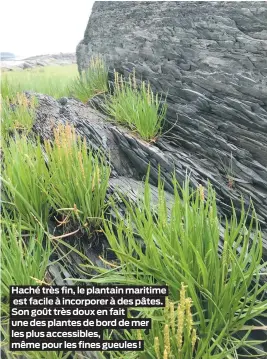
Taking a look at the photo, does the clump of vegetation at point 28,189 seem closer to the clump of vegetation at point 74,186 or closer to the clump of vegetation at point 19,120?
the clump of vegetation at point 74,186

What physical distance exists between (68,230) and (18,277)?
31.5 inches

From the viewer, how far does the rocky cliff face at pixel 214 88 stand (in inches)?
172

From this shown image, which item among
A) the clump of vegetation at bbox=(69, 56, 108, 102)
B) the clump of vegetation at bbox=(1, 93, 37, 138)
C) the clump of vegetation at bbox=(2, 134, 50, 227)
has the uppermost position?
the clump of vegetation at bbox=(69, 56, 108, 102)

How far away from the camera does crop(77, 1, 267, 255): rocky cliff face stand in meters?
4.36

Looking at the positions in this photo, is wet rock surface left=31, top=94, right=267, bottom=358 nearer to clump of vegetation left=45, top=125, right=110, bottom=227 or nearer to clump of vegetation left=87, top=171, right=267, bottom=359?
clump of vegetation left=45, top=125, right=110, bottom=227

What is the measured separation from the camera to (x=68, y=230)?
3.22m

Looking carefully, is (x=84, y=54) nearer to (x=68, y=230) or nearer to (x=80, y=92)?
(x=80, y=92)

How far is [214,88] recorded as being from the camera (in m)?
5.21

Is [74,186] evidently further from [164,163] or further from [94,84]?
[94,84]

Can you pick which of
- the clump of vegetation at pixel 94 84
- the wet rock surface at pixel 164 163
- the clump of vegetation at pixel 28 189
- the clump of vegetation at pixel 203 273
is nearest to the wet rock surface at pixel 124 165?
the wet rock surface at pixel 164 163

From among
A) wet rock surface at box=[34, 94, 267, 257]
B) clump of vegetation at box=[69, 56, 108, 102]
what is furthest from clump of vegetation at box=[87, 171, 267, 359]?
clump of vegetation at box=[69, 56, 108, 102]

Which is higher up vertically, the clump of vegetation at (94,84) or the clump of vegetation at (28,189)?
the clump of vegetation at (94,84)

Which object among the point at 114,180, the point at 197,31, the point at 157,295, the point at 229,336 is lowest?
the point at 229,336

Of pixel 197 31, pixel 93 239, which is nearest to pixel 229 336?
pixel 93 239
